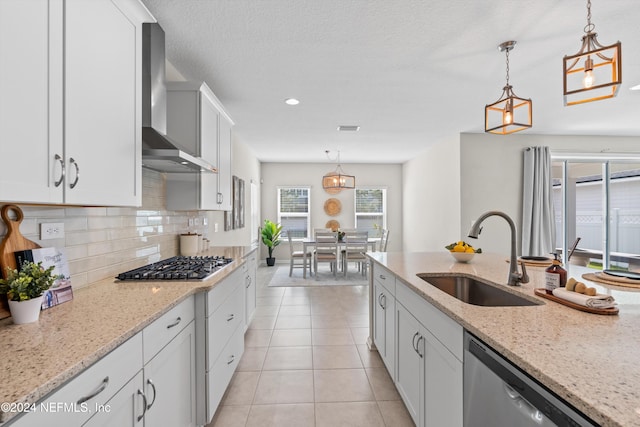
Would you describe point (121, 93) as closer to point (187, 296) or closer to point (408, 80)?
point (187, 296)

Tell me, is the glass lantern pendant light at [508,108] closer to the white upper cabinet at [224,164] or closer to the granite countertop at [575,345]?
the granite countertop at [575,345]

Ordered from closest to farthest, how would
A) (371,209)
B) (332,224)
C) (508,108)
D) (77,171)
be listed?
(77,171) < (508,108) < (332,224) < (371,209)

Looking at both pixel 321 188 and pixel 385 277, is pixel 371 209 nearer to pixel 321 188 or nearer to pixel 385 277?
pixel 321 188

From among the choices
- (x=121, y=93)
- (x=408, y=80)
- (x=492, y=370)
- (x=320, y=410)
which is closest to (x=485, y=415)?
(x=492, y=370)

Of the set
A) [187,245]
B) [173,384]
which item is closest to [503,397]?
[173,384]

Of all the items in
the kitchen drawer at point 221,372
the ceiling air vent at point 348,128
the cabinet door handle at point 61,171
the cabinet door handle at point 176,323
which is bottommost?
the kitchen drawer at point 221,372

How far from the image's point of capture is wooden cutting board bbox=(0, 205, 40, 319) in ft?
3.64

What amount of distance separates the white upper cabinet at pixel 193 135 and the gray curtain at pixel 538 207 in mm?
4546

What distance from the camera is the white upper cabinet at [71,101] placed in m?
0.88

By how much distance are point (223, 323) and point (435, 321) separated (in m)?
1.31

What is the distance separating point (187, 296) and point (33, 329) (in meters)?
0.59

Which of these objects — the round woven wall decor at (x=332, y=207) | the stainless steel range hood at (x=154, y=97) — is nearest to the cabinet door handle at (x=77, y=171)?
the stainless steel range hood at (x=154, y=97)

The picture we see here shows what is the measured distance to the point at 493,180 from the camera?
4.75 meters

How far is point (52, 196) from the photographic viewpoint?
100cm
